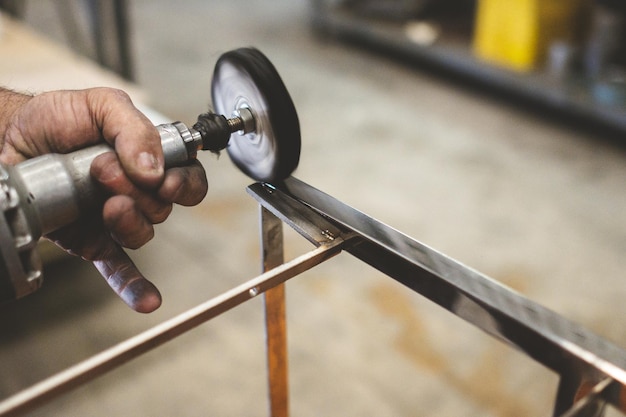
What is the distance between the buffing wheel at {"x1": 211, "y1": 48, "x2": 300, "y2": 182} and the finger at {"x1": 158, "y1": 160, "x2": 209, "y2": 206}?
9 centimetres

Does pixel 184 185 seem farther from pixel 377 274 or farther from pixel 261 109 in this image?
pixel 377 274

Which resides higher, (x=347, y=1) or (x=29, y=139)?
(x=29, y=139)

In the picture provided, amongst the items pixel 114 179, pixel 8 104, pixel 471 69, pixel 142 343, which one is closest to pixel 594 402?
pixel 142 343

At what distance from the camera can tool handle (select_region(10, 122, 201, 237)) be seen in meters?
0.57

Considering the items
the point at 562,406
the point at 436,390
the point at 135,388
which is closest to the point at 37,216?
the point at 562,406

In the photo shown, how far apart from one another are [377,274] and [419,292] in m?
1.25

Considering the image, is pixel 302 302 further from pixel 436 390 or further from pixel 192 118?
pixel 192 118

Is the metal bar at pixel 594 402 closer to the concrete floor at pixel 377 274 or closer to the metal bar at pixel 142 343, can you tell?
the metal bar at pixel 142 343

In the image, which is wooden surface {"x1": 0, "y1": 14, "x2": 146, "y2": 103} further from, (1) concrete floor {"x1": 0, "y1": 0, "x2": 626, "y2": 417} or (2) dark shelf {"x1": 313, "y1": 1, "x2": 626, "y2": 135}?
(2) dark shelf {"x1": 313, "y1": 1, "x2": 626, "y2": 135}

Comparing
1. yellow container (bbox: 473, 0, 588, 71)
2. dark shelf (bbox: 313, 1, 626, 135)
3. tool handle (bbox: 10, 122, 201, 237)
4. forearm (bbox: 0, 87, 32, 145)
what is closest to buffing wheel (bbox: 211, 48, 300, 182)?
tool handle (bbox: 10, 122, 201, 237)

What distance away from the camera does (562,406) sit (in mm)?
552

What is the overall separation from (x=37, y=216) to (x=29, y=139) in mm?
189

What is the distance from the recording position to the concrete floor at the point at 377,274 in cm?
148

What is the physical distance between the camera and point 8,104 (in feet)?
2.50
